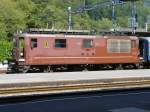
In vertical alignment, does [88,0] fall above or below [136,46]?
above

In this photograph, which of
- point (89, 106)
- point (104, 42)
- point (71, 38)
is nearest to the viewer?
point (89, 106)

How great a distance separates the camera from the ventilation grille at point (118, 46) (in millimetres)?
37034

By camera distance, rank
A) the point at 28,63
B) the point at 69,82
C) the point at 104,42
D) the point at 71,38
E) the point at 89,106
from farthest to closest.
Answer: the point at 104,42, the point at 71,38, the point at 28,63, the point at 69,82, the point at 89,106

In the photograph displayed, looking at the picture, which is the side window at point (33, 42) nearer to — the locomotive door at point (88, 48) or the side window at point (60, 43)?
the side window at point (60, 43)

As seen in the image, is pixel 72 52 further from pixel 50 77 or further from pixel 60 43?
pixel 50 77

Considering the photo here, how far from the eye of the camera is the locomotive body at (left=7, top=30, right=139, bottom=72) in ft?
106

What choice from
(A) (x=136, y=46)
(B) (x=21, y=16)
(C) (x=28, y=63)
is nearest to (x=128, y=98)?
(C) (x=28, y=63)

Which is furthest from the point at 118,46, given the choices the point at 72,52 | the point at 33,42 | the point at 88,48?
the point at 33,42

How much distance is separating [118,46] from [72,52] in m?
4.99

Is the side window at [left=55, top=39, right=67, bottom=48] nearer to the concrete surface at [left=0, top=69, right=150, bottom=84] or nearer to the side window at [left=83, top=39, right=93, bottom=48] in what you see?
the side window at [left=83, top=39, right=93, bottom=48]

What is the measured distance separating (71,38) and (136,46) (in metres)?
7.55

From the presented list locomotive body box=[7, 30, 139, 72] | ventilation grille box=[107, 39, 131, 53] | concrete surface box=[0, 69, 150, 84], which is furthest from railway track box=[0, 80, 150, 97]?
ventilation grille box=[107, 39, 131, 53]

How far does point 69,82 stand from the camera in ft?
74.3

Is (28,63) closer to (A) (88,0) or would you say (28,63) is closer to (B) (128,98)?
(B) (128,98)
